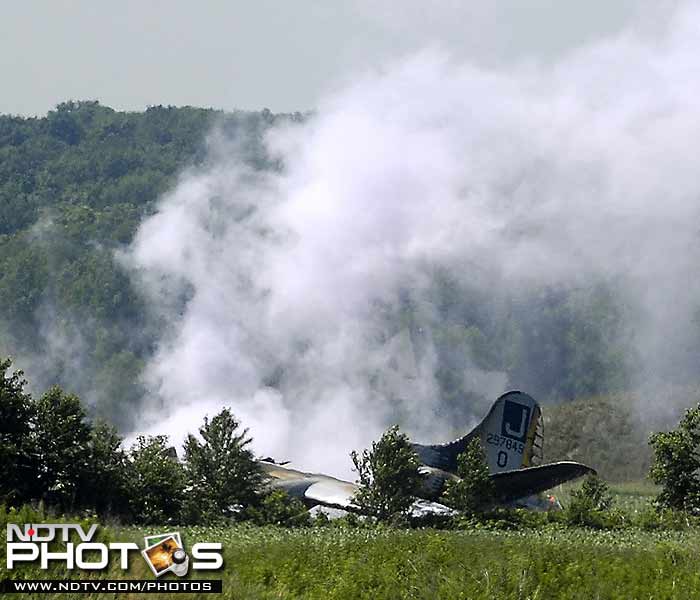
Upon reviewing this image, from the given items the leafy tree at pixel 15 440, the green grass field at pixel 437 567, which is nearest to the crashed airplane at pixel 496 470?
the leafy tree at pixel 15 440

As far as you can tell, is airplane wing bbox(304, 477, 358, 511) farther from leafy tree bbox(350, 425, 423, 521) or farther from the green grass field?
the green grass field

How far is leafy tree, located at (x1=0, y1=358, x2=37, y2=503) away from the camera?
31.3 m

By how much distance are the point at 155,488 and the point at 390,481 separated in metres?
8.35

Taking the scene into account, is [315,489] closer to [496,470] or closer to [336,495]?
[336,495]

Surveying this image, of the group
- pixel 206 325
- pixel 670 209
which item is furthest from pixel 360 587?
pixel 670 209

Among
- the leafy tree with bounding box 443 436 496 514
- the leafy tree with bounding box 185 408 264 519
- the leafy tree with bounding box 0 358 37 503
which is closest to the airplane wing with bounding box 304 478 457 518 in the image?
the leafy tree with bounding box 443 436 496 514

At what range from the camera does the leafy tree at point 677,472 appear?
40.8m

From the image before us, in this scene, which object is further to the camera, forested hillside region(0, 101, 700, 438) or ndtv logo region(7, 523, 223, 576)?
forested hillside region(0, 101, 700, 438)

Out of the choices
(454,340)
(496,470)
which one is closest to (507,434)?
(496,470)

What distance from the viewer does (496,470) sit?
54000 mm

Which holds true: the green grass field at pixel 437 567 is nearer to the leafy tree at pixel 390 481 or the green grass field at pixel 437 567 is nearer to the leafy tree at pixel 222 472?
the leafy tree at pixel 222 472

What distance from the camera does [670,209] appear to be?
112 metres

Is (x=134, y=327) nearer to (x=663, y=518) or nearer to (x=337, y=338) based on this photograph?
(x=337, y=338)

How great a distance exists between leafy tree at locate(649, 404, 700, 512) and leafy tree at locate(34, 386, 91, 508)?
2121 cm
